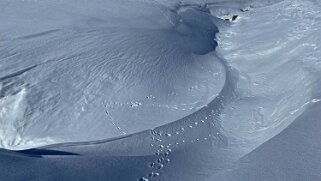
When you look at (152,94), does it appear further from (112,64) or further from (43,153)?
(43,153)

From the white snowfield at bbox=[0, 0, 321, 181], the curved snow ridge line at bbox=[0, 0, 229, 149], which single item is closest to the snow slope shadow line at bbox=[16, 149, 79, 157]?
the white snowfield at bbox=[0, 0, 321, 181]

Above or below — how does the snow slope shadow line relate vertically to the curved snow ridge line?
below

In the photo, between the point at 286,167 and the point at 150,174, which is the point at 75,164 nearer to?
the point at 150,174

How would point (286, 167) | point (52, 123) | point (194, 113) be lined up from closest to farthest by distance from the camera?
point (286, 167) → point (52, 123) → point (194, 113)

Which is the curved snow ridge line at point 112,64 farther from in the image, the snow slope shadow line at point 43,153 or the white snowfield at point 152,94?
the snow slope shadow line at point 43,153

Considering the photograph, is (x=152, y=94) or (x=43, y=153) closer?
(x=43, y=153)

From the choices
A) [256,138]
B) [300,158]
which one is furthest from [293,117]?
[300,158]

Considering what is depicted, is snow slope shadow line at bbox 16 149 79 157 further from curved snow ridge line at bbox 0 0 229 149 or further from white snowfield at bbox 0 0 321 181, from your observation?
curved snow ridge line at bbox 0 0 229 149

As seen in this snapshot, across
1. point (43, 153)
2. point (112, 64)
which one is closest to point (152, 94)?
point (112, 64)
